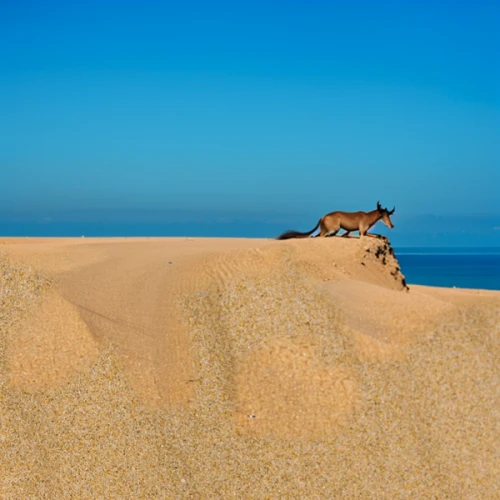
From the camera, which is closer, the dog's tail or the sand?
the sand

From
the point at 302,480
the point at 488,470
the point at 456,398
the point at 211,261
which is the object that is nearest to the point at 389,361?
the point at 456,398

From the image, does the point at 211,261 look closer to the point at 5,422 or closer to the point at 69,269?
the point at 69,269

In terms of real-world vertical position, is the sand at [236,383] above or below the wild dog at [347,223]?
below

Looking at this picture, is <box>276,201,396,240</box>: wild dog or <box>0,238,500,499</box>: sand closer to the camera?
<box>0,238,500,499</box>: sand

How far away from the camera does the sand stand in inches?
273

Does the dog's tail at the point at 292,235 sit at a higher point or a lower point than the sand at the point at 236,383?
higher

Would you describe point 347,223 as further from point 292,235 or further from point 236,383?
point 236,383

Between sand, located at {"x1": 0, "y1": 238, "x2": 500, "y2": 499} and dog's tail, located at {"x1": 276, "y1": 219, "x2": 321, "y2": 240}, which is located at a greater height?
dog's tail, located at {"x1": 276, "y1": 219, "x2": 321, "y2": 240}

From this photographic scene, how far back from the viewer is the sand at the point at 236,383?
6941mm

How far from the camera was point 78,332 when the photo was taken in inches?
344

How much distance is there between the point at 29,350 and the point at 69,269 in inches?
98.6

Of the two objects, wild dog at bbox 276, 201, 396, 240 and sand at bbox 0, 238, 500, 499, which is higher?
wild dog at bbox 276, 201, 396, 240

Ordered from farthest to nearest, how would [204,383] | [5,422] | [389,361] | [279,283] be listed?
[279,283] → [389,361] → [204,383] → [5,422]

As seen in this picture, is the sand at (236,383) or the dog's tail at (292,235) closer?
the sand at (236,383)
